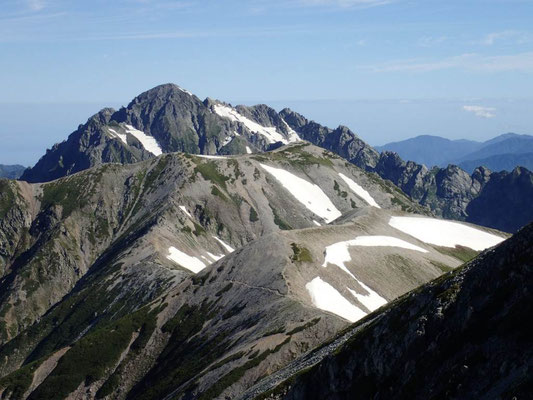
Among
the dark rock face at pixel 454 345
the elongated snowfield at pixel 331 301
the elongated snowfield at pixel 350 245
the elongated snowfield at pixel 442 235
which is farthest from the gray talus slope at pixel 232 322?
the dark rock face at pixel 454 345

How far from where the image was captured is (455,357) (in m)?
36.8

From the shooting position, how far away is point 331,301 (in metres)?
109

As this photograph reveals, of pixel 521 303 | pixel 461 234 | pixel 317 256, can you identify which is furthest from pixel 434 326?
pixel 461 234

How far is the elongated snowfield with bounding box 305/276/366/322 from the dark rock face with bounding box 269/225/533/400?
181ft

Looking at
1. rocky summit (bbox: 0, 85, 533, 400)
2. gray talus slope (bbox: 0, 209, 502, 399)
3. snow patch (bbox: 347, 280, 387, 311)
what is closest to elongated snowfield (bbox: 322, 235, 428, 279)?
rocky summit (bbox: 0, 85, 533, 400)

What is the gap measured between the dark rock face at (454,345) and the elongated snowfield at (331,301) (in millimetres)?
55252

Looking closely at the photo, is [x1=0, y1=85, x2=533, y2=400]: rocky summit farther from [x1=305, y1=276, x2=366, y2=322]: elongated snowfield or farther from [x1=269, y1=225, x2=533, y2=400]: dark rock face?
[x1=305, y1=276, x2=366, y2=322]: elongated snowfield

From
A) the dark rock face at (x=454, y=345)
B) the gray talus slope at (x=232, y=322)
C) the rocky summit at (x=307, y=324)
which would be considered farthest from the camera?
the gray talus slope at (x=232, y=322)

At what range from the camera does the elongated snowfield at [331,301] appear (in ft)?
345

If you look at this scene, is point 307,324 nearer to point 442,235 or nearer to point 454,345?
point 454,345

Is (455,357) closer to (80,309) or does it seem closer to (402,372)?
(402,372)

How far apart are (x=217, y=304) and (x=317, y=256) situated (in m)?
25.8

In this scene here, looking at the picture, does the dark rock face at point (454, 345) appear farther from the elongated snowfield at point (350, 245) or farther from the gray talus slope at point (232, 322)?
the elongated snowfield at point (350, 245)

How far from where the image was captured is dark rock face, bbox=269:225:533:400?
32.6 metres
